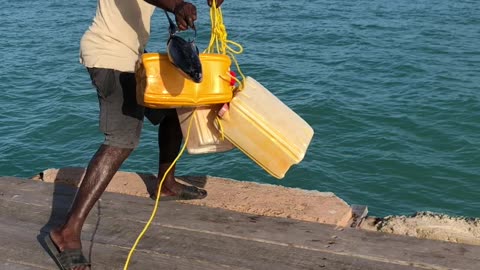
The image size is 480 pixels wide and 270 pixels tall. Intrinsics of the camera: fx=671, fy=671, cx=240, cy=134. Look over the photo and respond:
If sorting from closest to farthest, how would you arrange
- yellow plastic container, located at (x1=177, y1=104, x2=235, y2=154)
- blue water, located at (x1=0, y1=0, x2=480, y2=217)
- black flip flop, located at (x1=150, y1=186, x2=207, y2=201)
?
yellow plastic container, located at (x1=177, y1=104, x2=235, y2=154) → black flip flop, located at (x1=150, y1=186, x2=207, y2=201) → blue water, located at (x1=0, y1=0, x2=480, y2=217)

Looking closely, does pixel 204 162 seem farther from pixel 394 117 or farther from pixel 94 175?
pixel 94 175

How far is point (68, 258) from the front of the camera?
11.9ft

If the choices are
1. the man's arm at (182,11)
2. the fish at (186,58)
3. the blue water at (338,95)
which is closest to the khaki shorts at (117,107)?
the fish at (186,58)

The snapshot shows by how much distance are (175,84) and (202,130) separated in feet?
1.89

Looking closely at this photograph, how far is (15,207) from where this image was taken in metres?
4.49

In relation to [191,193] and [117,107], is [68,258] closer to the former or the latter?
Result: [117,107]

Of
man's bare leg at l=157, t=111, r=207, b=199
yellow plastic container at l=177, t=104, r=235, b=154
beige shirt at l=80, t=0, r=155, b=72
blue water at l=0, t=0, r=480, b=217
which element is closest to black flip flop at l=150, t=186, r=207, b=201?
man's bare leg at l=157, t=111, r=207, b=199

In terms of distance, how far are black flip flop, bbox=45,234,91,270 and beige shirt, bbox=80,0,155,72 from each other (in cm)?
103

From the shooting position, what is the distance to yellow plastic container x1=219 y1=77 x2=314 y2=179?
12.5 ft

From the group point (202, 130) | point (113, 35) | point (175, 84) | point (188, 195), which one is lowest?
point (188, 195)

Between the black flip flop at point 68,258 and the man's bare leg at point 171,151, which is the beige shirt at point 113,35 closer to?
the man's bare leg at point 171,151

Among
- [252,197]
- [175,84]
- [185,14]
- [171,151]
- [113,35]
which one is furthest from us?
[252,197]

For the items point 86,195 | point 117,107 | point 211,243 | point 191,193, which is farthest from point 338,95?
point 86,195

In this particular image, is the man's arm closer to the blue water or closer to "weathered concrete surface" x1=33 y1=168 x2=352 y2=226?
"weathered concrete surface" x1=33 y1=168 x2=352 y2=226
